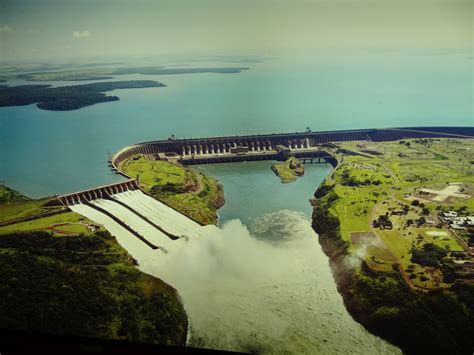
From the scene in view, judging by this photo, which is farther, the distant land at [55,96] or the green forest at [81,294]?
the distant land at [55,96]

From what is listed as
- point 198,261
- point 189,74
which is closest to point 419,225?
point 198,261

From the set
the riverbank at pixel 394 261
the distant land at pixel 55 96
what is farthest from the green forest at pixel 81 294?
the distant land at pixel 55 96

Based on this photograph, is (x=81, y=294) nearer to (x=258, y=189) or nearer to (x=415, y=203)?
(x=258, y=189)

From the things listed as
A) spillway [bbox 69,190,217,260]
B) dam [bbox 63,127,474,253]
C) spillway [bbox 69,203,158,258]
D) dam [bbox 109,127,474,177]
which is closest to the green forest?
spillway [bbox 69,203,158,258]

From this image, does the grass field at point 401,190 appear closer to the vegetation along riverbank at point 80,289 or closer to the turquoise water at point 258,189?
the turquoise water at point 258,189

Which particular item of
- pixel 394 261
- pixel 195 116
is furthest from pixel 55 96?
pixel 394 261

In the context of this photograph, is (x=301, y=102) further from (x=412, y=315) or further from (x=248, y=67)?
(x=412, y=315)

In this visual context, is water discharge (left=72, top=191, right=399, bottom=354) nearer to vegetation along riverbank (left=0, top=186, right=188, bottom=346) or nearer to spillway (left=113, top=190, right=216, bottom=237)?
spillway (left=113, top=190, right=216, bottom=237)
